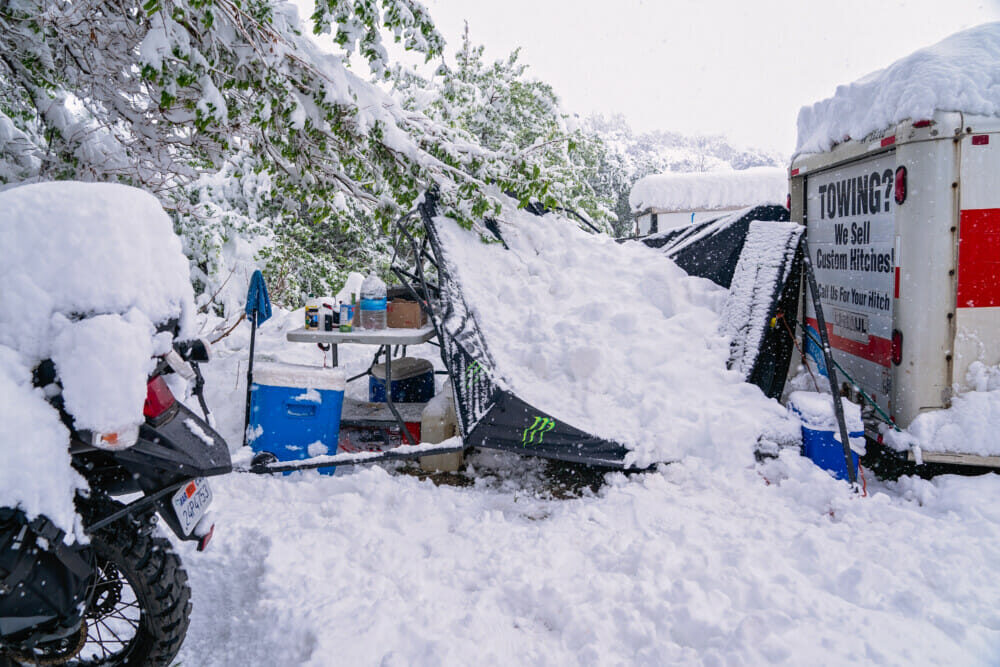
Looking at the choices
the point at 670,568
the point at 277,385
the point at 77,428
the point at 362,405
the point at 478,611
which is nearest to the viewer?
the point at 77,428

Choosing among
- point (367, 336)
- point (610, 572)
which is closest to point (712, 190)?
point (367, 336)

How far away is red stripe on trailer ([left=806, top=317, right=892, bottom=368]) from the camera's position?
13.6 feet

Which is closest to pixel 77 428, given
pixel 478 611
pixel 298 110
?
pixel 478 611

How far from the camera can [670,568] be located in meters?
2.89

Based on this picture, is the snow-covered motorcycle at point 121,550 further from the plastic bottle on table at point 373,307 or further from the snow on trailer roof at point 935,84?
the snow on trailer roof at point 935,84

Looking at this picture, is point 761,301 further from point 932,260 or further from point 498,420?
point 498,420

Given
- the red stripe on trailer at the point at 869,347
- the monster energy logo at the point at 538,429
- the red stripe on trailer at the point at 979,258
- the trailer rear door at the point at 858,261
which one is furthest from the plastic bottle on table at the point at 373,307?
the red stripe on trailer at the point at 979,258

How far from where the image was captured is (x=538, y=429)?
13.3 ft

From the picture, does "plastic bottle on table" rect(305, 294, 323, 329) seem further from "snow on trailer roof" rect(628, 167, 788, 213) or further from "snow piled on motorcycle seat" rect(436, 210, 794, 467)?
"snow on trailer roof" rect(628, 167, 788, 213)

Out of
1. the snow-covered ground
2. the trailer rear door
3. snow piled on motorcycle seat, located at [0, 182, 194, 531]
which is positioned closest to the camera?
snow piled on motorcycle seat, located at [0, 182, 194, 531]

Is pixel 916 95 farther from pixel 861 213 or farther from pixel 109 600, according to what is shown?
pixel 109 600

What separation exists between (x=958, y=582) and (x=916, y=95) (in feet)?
9.21

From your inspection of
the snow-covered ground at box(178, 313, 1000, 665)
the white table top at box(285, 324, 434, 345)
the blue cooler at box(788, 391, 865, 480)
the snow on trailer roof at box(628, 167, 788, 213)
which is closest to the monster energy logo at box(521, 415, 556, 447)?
the snow-covered ground at box(178, 313, 1000, 665)

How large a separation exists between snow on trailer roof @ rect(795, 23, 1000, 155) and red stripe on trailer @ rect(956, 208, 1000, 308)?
2.02ft
